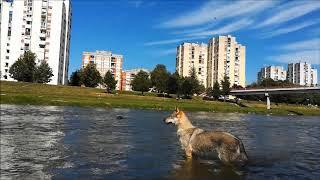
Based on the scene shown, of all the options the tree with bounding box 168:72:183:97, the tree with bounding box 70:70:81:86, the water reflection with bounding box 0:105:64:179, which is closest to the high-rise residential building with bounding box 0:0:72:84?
the tree with bounding box 70:70:81:86

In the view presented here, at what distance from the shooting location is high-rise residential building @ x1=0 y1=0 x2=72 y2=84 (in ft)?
570

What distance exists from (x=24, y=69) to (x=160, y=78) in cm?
4649

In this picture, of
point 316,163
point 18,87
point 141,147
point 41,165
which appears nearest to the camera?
point 41,165

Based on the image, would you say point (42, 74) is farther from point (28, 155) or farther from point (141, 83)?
point (28, 155)

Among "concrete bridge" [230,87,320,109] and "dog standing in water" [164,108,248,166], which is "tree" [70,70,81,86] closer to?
"concrete bridge" [230,87,320,109]

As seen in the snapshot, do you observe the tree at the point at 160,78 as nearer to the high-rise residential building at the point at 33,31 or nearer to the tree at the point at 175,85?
the tree at the point at 175,85

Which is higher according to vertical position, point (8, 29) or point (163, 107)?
point (8, 29)

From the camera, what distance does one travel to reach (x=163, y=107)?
330 feet

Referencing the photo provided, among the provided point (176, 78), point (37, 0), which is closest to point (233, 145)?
point (176, 78)

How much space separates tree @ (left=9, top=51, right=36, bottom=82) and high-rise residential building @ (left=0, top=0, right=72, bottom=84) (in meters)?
22.0

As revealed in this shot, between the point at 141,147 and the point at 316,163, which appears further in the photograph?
the point at 141,147

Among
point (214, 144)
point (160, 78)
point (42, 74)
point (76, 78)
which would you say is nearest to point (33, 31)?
point (76, 78)

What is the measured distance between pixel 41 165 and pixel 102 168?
2.06m

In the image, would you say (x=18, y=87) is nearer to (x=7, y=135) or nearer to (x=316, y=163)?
(x=7, y=135)
